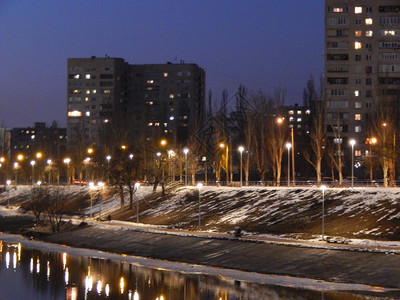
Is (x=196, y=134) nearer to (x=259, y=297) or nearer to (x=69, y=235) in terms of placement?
(x=69, y=235)

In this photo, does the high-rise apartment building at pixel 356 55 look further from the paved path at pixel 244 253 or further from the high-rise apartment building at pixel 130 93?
the high-rise apartment building at pixel 130 93

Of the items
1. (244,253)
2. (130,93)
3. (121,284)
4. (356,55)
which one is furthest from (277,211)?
(130,93)

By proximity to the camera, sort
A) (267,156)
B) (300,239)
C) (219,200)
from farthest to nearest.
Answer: (267,156) < (219,200) < (300,239)

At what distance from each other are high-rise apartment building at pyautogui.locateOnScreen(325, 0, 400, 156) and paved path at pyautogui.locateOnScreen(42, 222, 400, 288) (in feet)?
196

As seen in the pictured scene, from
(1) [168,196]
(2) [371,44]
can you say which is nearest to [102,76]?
(2) [371,44]

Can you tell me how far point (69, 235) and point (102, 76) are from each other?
125418 mm

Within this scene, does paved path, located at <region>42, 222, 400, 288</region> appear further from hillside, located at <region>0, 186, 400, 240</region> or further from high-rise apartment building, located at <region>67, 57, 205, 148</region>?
high-rise apartment building, located at <region>67, 57, 205, 148</region>

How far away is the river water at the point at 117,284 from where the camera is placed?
127ft

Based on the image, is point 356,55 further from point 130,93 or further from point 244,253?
point 130,93

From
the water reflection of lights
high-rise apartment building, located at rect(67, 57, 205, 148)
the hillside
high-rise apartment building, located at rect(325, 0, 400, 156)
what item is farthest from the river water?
high-rise apartment building, located at rect(67, 57, 205, 148)

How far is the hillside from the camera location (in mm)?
54772

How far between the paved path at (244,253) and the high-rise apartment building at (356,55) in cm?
5967

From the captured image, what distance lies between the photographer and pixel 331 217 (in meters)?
58.2

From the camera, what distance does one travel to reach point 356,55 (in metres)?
118
